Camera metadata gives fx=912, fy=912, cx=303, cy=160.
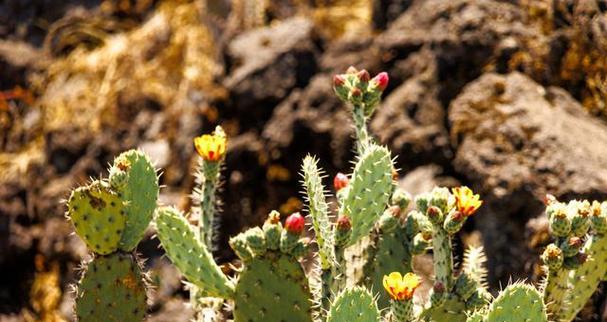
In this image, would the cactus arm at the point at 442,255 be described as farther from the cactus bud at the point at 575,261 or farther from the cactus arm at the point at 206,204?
the cactus arm at the point at 206,204

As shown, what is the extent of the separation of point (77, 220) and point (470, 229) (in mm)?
1956

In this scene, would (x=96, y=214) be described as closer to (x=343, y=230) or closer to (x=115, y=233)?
(x=115, y=233)

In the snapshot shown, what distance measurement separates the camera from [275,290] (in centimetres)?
269

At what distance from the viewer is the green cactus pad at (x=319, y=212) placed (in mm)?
2605

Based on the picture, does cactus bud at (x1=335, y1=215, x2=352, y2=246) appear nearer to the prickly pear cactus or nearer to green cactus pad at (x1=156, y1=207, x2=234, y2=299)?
the prickly pear cactus

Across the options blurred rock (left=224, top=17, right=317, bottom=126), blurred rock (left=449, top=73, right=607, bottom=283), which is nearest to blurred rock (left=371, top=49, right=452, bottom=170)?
blurred rock (left=449, top=73, right=607, bottom=283)

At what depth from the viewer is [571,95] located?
4250mm

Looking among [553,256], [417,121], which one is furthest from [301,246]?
[417,121]

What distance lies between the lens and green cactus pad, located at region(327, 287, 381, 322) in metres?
2.32

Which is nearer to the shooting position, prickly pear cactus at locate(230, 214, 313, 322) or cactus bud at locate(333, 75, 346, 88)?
prickly pear cactus at locate(230, 214, 313, 322)

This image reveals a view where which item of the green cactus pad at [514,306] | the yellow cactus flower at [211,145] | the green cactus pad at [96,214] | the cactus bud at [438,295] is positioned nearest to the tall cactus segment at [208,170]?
the yellow cactus flower at [211,145]

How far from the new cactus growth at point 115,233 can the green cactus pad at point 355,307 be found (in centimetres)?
74

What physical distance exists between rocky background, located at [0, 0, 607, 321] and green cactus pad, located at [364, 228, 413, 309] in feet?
2.62

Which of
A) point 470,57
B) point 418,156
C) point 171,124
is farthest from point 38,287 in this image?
point 470,57
